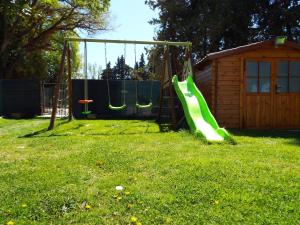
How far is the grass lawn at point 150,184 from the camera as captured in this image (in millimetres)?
3592

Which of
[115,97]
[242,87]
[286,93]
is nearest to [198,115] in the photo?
[242,87]

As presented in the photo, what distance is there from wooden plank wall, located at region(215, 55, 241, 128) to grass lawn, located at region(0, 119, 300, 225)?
4271 mm

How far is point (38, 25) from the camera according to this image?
27453 millimetres

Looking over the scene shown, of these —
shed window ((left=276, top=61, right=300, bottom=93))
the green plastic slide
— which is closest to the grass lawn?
the green plastic slide

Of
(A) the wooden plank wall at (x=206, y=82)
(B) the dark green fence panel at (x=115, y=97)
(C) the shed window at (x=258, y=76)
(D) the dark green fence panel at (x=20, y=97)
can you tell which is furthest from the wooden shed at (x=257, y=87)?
(D) the dark green fence panel at (x=20, y=97)

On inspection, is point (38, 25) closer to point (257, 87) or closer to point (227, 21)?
point (227, 21)

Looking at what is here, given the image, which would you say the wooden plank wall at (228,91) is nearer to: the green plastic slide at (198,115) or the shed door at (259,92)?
the shed door at (259,92)

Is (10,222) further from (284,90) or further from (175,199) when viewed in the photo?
(284,90)

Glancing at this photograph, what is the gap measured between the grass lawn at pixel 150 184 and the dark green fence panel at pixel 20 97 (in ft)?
38.3

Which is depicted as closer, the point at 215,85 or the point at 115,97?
the point at 215,85

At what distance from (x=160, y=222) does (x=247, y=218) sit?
834 mm

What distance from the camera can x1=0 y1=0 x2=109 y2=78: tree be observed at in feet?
81.1

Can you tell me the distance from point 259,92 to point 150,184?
25.2 feet

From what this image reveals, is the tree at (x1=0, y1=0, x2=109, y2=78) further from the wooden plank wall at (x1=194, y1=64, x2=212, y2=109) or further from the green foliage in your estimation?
the wooden plank wall at (x1=194, y1=64, x2=212, y2=109)
